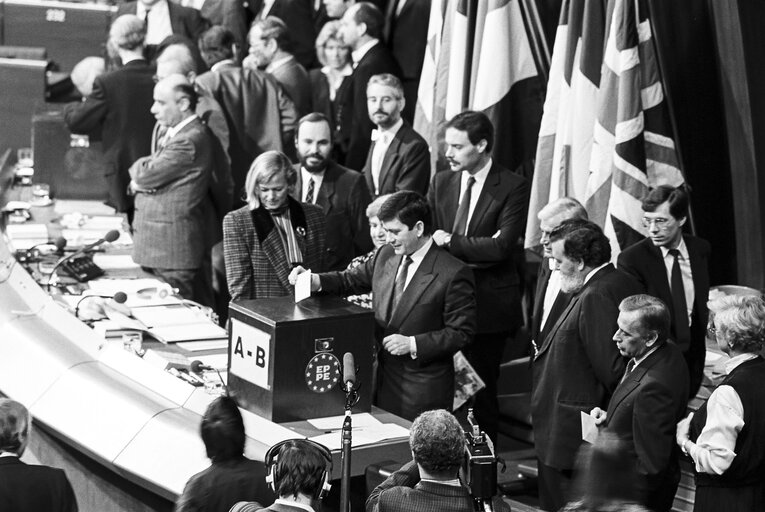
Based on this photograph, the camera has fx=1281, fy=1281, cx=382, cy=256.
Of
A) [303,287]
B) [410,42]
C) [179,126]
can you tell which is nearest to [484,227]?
[303,287]

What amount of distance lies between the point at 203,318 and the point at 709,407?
2.46m

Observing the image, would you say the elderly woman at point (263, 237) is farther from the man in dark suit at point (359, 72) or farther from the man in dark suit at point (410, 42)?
the man in dark suit at point (410, 42)

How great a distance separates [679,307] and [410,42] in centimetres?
339

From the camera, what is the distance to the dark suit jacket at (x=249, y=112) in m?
7.69

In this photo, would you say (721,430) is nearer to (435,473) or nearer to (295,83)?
(435,473)

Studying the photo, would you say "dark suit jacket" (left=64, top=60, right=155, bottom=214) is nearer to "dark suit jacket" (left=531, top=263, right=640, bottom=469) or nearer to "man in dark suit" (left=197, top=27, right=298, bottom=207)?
"man in dark suit" (left=197, top=27, right=298, bottom=207)

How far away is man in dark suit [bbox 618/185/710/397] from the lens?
5.28 m

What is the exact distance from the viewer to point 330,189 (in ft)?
21.2

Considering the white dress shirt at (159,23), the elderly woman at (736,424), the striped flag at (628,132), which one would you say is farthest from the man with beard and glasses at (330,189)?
the white dress shirt at (159,23)

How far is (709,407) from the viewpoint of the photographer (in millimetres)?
4254

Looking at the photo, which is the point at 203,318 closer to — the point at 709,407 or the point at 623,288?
the point at 623,288

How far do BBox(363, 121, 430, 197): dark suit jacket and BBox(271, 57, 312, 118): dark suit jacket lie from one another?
1.48 m

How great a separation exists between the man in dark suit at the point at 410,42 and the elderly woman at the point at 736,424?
13.6ft

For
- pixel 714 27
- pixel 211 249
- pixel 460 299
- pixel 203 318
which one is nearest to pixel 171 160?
pixel 211 249
